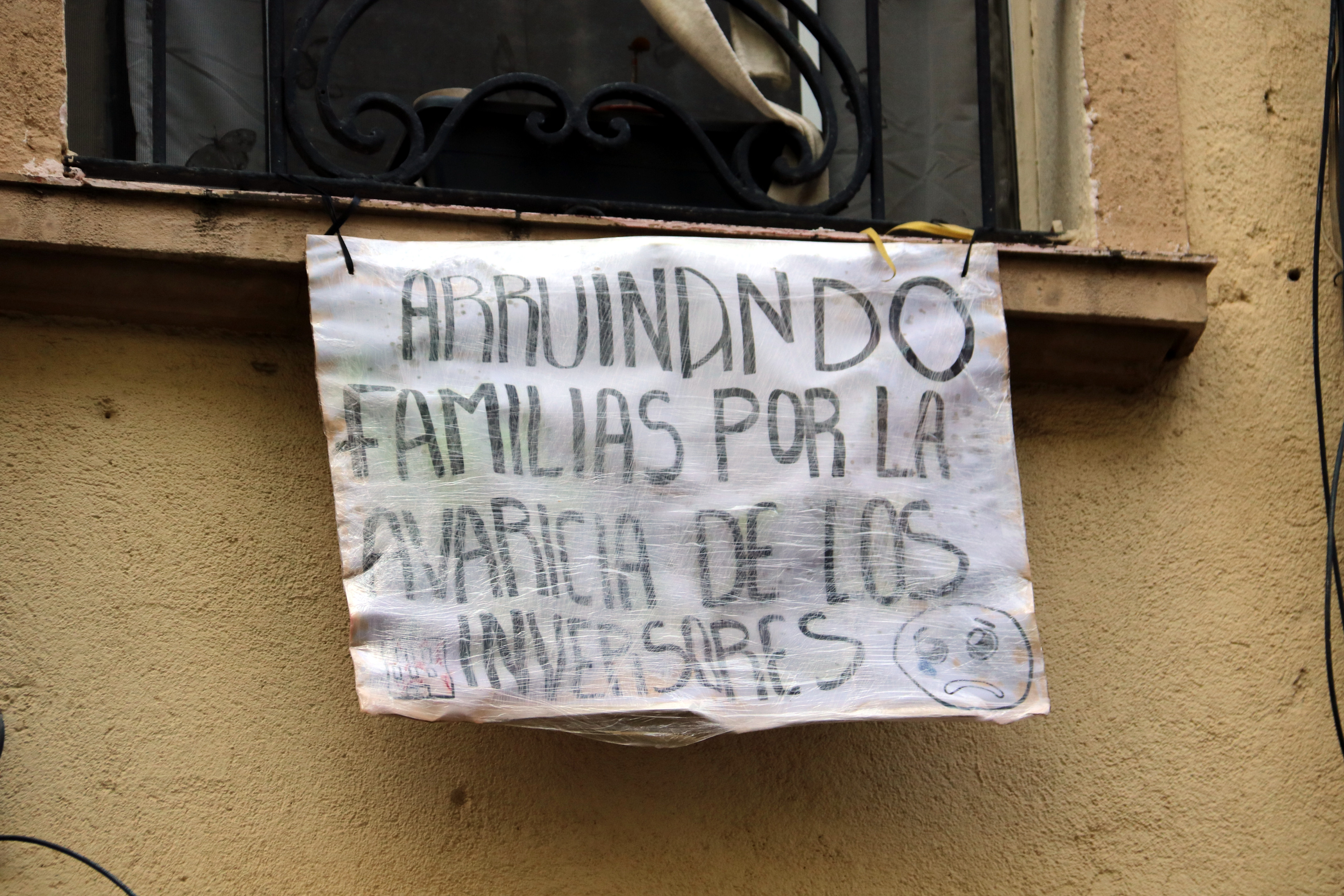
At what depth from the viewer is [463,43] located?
329 centimetres

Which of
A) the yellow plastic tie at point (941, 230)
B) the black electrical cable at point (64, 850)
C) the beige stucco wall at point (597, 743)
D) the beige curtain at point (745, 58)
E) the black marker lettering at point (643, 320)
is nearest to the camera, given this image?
the black electrical cable at point (64, 850)

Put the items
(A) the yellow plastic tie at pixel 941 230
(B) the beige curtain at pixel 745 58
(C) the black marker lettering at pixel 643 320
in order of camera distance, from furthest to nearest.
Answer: (B) the beige curtain at pixel 745 58, (A) the yellow plastic tie at pixel 941 230, (C) the black marker lettering at pixel 643 320

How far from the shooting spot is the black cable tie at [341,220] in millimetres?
2229

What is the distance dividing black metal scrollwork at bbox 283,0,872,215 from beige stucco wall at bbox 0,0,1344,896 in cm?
47

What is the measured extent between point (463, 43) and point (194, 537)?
168 centimetres

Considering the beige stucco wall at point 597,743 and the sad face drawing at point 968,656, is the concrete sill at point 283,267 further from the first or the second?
the sad face drawing at point 968,656

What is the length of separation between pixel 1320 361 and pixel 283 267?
2.27 meters

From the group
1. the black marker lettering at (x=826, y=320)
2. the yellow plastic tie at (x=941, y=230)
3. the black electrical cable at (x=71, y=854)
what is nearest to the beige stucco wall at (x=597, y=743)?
the black electrical cable at (x=71, y=854)

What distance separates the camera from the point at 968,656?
219 cm

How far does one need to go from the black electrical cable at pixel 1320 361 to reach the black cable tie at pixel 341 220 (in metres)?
2.05

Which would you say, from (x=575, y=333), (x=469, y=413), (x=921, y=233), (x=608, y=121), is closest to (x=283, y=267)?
(x=469, y=413)

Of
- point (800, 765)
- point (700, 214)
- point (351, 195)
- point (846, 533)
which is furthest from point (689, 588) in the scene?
point (351, 195)

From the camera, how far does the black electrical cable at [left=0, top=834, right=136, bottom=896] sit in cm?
204

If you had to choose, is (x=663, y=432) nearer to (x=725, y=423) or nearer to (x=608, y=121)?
(x=725, y=423)
